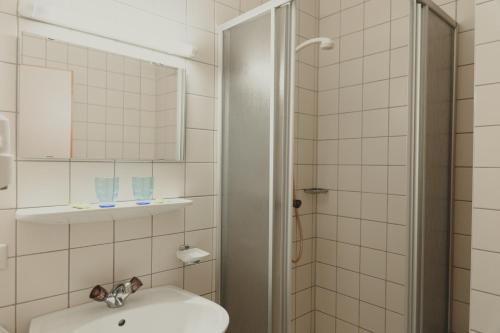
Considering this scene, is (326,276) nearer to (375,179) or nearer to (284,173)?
(375,179)

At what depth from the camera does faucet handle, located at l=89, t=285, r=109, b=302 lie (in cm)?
127

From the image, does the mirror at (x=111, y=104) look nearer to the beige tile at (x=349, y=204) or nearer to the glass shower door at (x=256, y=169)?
the glass shower door at (x=256, y=169)

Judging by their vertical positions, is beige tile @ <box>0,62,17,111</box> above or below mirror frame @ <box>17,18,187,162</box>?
below

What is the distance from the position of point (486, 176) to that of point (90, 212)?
1.49 metres

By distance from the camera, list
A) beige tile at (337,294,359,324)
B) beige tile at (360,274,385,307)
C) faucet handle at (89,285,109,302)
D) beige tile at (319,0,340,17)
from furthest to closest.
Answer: beige tile at (319,0,340,17) < beige tile at (337,294,359,324) < beige tile at (360,274,385,307) < faucet handle at (89,285,109,302)

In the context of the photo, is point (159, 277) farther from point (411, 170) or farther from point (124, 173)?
point (411, 170)

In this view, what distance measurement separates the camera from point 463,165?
1654mm

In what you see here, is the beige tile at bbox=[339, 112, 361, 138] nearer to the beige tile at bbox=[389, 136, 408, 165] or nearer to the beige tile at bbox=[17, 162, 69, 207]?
the beige tile at bbox=[389, 136, 408, 165]

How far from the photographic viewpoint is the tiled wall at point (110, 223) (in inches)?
45.6

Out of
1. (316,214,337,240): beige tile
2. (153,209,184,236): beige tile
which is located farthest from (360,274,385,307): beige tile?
(153,209,184,236): beige tile

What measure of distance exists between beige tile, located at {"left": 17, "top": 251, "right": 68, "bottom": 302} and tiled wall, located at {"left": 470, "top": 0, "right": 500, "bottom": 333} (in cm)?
159

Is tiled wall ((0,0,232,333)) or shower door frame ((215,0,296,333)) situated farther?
shower door frame ((215,0,296,333))

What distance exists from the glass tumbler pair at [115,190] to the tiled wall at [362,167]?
44.7 inches

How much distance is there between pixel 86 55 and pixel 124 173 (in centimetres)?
48
